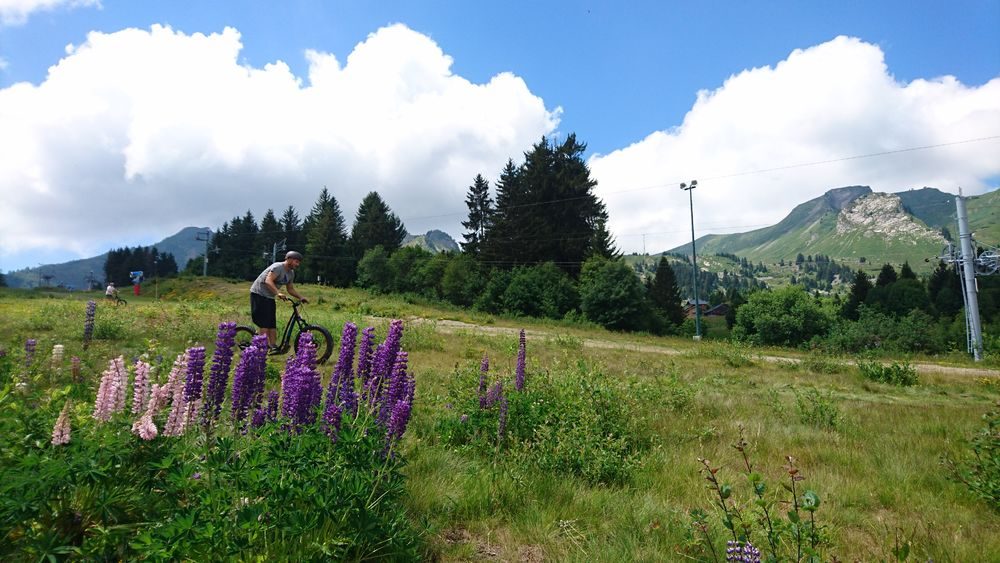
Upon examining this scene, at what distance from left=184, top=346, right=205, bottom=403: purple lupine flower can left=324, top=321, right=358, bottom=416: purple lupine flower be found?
77 centimetres

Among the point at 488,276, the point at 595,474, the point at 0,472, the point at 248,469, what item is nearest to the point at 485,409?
the point at 595,474

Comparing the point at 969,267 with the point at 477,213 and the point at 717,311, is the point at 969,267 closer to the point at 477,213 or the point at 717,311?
the point at 477,213

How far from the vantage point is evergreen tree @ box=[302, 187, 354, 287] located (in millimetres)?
70594

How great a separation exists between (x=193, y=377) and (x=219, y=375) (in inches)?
7.4

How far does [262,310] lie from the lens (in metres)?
8.36

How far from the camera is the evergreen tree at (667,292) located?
7325 cm

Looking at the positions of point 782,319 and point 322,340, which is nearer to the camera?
point 322,340

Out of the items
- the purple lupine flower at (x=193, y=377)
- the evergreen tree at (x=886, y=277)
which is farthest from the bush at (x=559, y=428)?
the evergreen tree at (x=886, y=277)

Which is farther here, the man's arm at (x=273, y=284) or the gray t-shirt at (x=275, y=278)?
the gray t-shirt at (x=275, y=278)

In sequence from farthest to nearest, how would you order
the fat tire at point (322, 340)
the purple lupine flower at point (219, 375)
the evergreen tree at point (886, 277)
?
the evergreen tree at point (886, 277) → the fat tire at point (322, 340) → the purple lupine flower at point (219, 375)

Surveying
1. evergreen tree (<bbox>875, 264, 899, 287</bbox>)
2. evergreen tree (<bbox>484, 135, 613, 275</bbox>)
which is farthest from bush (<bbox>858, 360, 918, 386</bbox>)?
evergreen tree (<bbox>875, 264, 899, 287</bbox>)

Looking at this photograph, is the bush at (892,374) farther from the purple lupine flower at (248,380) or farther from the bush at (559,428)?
the purple lupine flower at (248,380)

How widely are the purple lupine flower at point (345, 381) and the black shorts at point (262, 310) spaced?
18.8 ft

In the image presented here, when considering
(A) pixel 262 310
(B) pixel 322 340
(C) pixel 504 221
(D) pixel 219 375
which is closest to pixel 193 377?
(D) pixel 219 375
